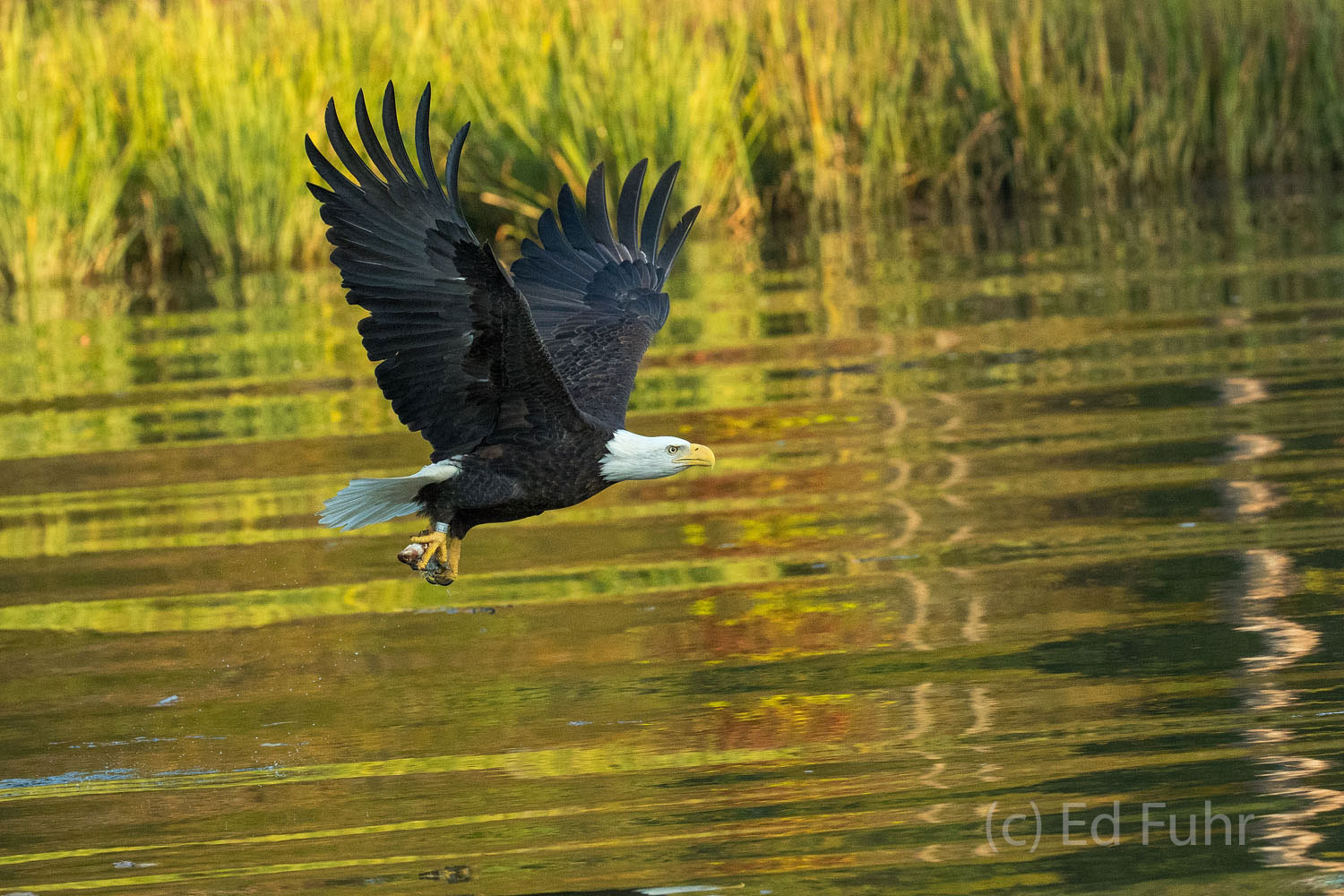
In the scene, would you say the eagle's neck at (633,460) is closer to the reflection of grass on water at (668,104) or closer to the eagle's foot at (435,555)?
the eagle's foot at (435,555)

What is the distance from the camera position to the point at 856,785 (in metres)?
4.14

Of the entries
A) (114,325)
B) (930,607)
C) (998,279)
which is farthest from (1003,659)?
(114,325)

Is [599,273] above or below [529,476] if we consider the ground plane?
above

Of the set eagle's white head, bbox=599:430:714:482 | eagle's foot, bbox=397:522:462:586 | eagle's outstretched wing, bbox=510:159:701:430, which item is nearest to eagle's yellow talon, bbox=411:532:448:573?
eagle's foot, bbox=397:522:462:586

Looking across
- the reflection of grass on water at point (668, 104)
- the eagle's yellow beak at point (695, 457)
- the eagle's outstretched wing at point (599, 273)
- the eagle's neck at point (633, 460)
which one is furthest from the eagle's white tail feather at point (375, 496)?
the reflection of grass on water at point (668, 104)

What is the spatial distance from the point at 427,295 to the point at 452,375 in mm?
271

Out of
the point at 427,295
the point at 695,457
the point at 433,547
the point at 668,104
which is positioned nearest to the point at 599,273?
the point at 695,457

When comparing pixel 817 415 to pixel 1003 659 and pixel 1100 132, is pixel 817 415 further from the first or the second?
pixel 1100 132

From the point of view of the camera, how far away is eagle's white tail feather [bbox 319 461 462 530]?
492cm

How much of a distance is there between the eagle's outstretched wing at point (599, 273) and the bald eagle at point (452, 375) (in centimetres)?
23

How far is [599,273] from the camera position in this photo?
243 inches

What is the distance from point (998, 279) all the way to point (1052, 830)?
7879 mm

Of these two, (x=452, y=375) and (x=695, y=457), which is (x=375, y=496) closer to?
(x=452, y=375)

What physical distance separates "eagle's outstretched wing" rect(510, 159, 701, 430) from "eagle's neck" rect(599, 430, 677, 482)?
74cm
